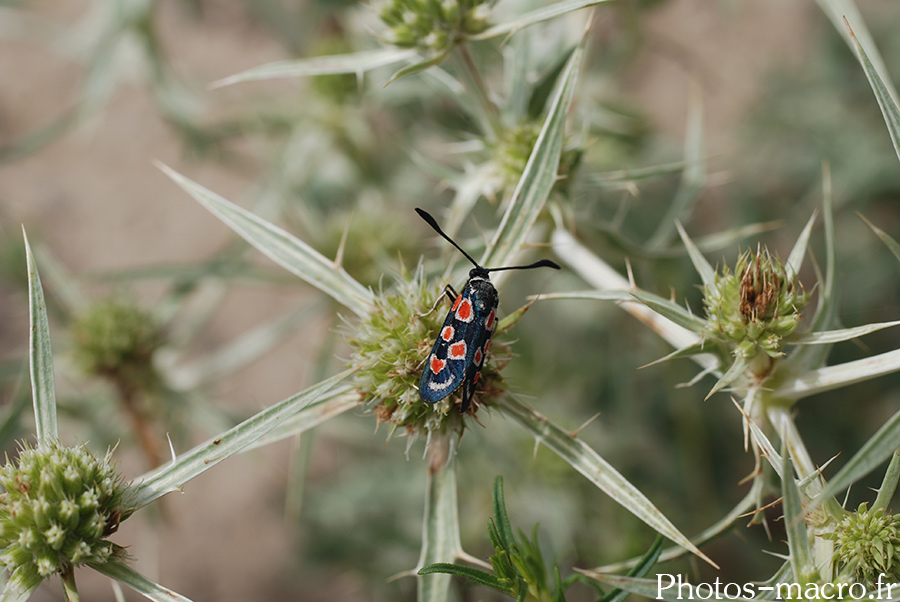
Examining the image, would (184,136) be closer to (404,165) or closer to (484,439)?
(404,165)

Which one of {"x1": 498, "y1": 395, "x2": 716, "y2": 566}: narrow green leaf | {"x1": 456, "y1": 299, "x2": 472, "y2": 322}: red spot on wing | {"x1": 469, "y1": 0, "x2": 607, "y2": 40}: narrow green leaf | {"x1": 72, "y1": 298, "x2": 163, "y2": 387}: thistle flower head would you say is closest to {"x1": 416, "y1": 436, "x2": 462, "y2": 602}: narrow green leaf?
{"x1": 498, "y1": 395, "x2": 716, "y2": 566}: narrow green leaf

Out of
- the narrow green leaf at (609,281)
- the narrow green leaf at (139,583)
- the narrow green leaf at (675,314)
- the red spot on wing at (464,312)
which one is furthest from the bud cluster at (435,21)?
the narrow green leaf at (139,583)

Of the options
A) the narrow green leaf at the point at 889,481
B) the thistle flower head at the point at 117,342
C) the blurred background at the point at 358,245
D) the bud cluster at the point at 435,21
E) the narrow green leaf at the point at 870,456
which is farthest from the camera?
the blurred background at the point at 358,245

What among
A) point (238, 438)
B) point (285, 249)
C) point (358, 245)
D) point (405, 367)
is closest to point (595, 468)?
point (405, 367)

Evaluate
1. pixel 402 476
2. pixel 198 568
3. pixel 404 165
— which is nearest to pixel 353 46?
pixel 404 165

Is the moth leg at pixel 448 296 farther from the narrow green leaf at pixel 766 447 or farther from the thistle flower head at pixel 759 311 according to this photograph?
the narrow green leaf at pixel 766 447

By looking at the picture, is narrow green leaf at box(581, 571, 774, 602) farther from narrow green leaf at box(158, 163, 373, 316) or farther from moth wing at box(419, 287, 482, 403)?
narrow green leaf at box(158, 163, 373, 316)

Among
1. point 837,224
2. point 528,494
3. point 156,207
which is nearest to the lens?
point 528,494
